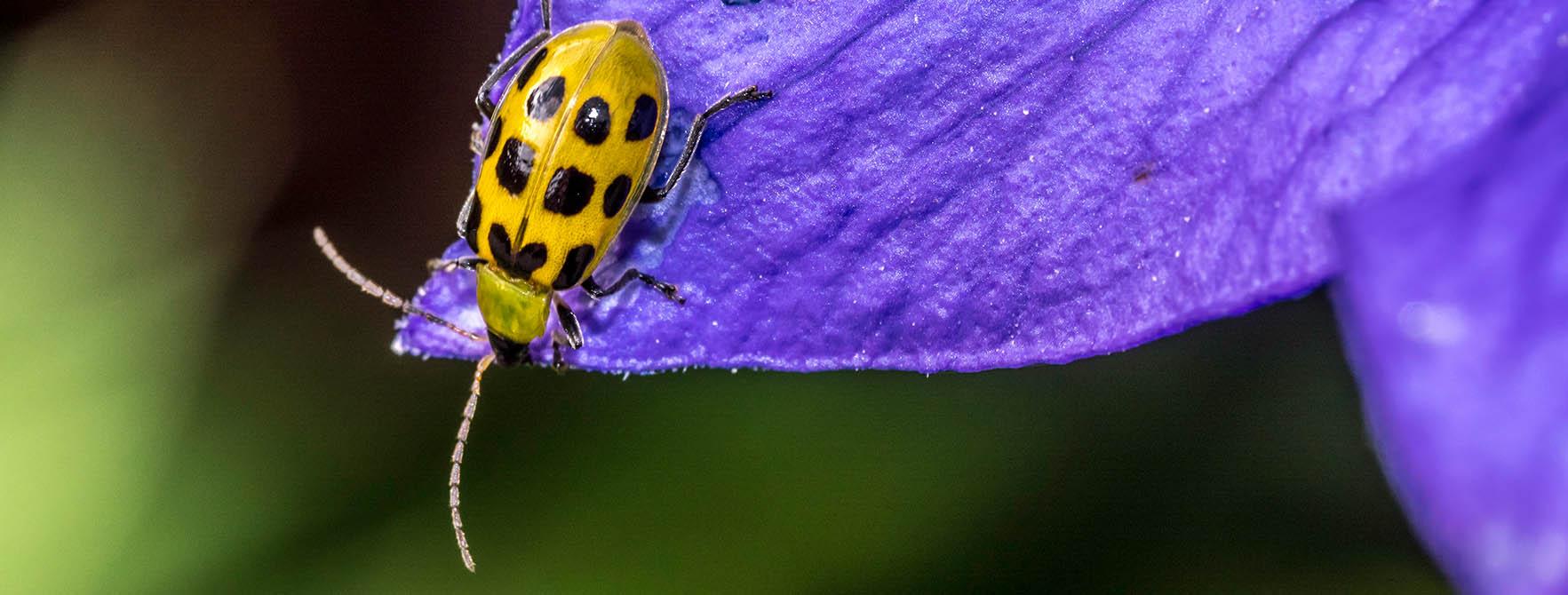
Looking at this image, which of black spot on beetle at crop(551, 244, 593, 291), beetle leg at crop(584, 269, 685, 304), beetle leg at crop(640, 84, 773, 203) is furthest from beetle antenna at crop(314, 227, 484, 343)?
beetle leg at crop(640, 84, 773, 203)

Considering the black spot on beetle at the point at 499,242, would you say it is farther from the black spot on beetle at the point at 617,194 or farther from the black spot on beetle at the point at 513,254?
the black spot on beetle at the point at 617,194

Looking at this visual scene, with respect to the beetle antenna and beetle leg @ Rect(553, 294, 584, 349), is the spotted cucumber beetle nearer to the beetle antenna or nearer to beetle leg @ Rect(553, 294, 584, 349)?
beetle leg @ Rect(553, 294, 584, 349)

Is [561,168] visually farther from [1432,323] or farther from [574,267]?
[1432,323]

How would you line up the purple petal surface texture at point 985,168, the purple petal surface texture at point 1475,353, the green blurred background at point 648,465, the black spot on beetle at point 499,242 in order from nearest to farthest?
the purple petal surface texture at point 1475,353 < the purple petal surface texture at point 985,168 < the black spot on beetle at point 499,242 < the green blurred background at point 648,465

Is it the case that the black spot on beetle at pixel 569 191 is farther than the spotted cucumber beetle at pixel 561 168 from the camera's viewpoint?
Yes

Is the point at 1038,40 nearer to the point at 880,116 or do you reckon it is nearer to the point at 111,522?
the point at 880,116

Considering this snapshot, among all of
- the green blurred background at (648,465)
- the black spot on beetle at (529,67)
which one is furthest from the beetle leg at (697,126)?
the green blurred background at (648,465)
